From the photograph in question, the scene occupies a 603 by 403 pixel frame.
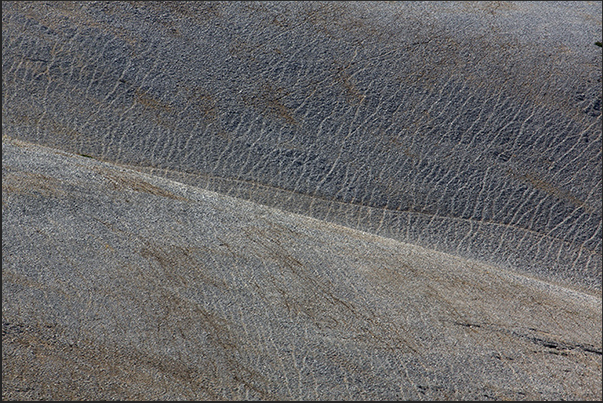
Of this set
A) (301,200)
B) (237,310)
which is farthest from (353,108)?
(237,310)

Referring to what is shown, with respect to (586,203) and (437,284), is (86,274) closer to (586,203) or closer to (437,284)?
(437,284)

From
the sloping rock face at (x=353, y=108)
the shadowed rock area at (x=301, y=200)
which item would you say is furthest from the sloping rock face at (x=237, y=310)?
the sloping rock face at (x=353, y=108)

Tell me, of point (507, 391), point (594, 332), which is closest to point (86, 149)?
point (507, 391)

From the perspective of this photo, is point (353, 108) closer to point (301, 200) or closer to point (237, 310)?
point (301, 200)

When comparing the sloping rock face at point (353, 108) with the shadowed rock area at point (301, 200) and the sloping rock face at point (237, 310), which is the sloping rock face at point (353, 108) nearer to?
the shadowed rock area at point (301, 200)

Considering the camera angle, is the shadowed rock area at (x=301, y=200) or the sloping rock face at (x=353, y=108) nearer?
the shadowed rock area at (x=301, y=200)
